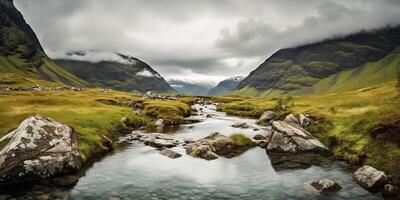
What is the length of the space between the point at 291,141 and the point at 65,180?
36108 mm

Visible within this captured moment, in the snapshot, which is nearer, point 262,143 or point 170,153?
point 170,153

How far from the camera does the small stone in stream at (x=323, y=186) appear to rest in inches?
1405

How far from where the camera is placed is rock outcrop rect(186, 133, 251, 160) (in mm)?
52766

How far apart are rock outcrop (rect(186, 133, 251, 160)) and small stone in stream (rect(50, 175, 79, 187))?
1988 cm

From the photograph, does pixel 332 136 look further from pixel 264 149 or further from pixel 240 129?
pixel 240 129

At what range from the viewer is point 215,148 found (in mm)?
56625

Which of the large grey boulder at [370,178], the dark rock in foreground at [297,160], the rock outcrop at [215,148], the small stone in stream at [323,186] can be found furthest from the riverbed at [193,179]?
the rock outcrop at [215,148]

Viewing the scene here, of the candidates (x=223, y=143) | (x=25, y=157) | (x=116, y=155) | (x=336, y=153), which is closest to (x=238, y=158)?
(x=223, y=143)

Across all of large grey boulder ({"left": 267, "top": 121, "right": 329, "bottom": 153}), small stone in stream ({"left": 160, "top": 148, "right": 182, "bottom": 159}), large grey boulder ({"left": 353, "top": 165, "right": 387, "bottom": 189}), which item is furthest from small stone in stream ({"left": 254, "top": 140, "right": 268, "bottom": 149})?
large grey boulder ({"left": 353, "top": 165, "right": 387, "bottom": 189})

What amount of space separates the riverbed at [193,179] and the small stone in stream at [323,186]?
2.38ft

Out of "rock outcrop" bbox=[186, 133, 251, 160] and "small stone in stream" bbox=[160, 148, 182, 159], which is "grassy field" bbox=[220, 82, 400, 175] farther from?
"small stone in stream" bbox=[160, 148, 182, 159]

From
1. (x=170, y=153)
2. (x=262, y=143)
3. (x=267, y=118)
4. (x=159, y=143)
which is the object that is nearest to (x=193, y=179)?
(x=170, y=153)

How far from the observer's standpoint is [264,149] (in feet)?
194

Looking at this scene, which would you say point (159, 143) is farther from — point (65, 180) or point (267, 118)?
point (267, 118)
